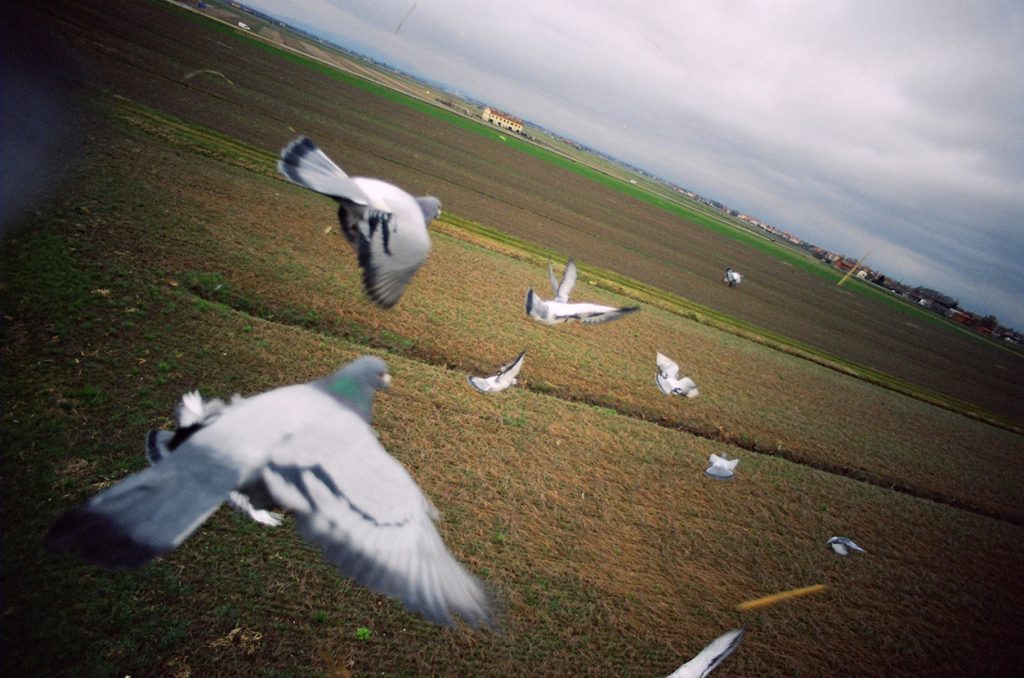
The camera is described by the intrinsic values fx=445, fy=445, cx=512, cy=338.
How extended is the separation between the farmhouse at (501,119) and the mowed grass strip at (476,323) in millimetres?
75215

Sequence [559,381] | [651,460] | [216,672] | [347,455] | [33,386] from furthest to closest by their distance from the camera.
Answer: [559,381], [651,460], [33,386], [216,672], [347,455]

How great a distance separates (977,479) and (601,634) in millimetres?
15031

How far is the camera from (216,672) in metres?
3.14

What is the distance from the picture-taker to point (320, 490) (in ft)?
3.61

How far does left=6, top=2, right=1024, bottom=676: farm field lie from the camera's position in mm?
3561

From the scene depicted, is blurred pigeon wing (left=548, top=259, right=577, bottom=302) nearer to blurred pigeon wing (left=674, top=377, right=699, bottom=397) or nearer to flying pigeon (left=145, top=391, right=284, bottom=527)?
blurred pigeon wing (left=674, top=377, right=699, bottom=397)

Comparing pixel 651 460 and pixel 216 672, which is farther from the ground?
pixel 651 460

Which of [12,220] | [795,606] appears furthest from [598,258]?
[12,220]

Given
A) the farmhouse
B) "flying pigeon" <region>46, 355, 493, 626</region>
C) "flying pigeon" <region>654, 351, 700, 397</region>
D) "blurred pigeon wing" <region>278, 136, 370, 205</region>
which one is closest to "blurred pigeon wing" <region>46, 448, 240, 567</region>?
"flying pigeon" <region>46, 355, 493, 626</region>

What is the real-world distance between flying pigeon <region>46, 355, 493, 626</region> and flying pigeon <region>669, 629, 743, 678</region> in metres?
1.72

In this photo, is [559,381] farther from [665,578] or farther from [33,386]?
[33,386]

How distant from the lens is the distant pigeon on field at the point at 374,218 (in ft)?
3.48

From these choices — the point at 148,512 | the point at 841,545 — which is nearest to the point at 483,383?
the point at 148,512

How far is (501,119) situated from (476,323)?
8920 cm
